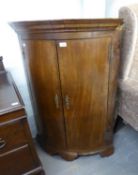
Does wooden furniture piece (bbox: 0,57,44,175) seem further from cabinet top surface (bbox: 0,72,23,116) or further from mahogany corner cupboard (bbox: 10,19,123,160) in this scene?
mahogany corner cupboard (bbox: 10,19,123,160)

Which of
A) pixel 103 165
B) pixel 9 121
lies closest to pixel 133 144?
pixel 103 165

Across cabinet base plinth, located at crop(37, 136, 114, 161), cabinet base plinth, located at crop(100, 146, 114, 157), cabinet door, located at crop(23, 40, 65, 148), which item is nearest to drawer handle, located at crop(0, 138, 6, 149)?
cabinet door, located at crop(23, 40, 65, 148)

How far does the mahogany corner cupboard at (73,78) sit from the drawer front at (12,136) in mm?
324

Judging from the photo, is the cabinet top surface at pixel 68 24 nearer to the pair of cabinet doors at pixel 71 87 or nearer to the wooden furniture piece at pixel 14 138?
the pair of cabinet doors at pixel 71 87

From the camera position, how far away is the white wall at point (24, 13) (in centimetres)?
127

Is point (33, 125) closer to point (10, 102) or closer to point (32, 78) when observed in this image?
point (32, 78)

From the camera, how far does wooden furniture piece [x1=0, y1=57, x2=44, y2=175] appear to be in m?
0.86

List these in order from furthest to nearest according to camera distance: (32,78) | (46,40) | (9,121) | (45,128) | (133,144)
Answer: (133,144) → (45,128) → (32,78) → (46,40) → (9,121)

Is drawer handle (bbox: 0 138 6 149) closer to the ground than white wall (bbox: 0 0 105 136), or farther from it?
closer to the ground

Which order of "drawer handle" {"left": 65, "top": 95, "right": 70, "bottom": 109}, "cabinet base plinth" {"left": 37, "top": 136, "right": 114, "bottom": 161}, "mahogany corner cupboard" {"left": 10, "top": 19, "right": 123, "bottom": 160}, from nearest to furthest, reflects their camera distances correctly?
"mahogany corner cupboard" {"left": 10, "top": 19, "right": 123, "bottom": 160} → "drawer handle" {"left": 65, "top": 95, "right": 70, "bottom": 109} → "cabinet base plinth" {"left": 37, "top": 136, "right": 114, "bottom": 161}

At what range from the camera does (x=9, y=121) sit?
0.87 meters

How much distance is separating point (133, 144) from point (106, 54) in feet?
3.11

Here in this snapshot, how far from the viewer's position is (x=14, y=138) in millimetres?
943

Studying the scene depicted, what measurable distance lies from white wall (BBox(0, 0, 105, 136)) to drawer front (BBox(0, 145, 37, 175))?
24.0 inches
